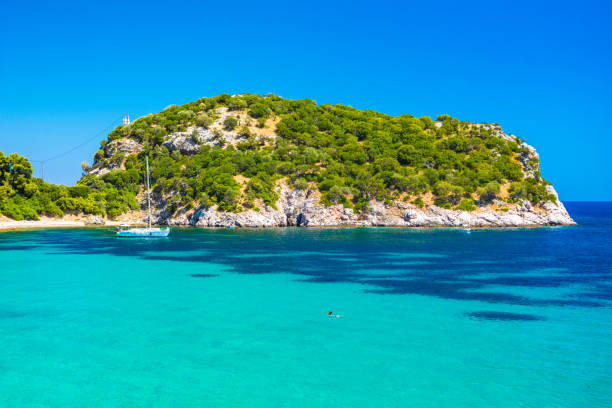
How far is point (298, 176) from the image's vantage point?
103812 millimetres

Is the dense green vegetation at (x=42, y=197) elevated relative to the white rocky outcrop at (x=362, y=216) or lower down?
elevated

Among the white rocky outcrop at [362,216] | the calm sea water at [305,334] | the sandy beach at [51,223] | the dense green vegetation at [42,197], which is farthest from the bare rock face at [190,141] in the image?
the calm sea water at [305,334]

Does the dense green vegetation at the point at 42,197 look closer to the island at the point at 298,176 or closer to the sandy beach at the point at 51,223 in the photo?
the island at the point at 298,176

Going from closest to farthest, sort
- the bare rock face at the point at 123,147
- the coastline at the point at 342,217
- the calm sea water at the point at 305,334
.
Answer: the calm sea water at the point at 305,334
the coastline at the point at 342,217
the bare rock face at the point at 123,147

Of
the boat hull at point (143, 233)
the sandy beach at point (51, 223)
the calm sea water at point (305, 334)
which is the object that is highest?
the sandy beach at point (51, 223)

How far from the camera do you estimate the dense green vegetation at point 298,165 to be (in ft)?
314

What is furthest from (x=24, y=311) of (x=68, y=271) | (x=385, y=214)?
(x=385, y=214)

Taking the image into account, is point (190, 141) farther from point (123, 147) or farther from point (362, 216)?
point (362, 216)

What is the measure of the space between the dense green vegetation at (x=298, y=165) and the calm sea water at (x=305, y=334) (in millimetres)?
54863

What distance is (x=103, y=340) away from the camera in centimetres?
2019

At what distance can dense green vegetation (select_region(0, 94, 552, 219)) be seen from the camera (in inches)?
3765

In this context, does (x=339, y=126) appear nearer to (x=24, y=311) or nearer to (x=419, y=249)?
(x=419, y=249)

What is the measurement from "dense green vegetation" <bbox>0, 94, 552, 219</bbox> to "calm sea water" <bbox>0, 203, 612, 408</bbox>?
54.9 meters

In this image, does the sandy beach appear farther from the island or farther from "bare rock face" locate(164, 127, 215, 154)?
"bare rock face" locate(164, 127, 215, 154)
